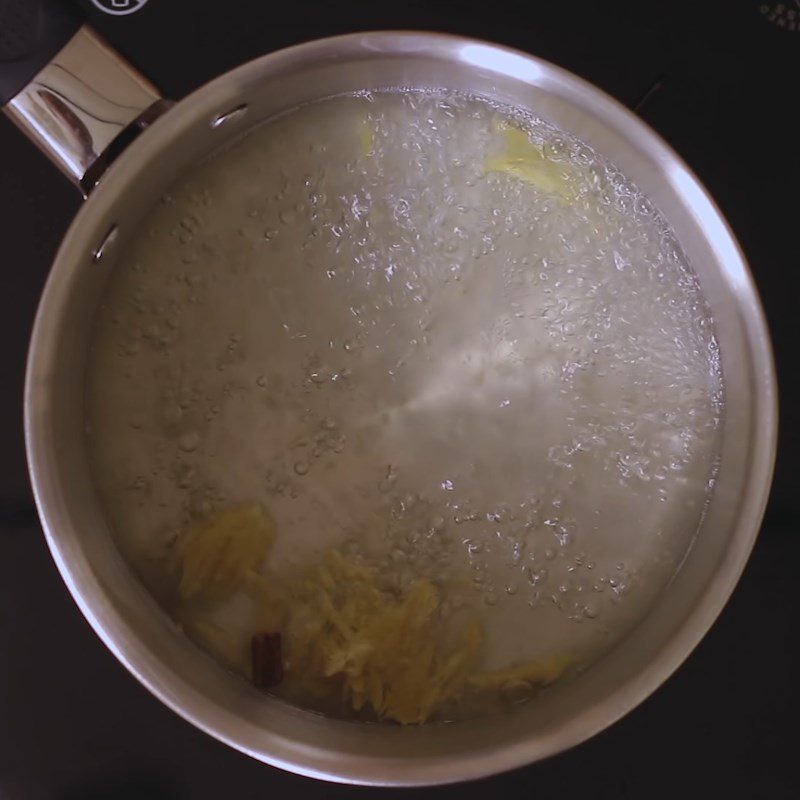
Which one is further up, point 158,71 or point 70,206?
point 158,71

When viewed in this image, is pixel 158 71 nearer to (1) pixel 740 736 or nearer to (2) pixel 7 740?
(2) pixel 7 740

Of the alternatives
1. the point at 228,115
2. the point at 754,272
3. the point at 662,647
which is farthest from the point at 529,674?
the point at 228,115

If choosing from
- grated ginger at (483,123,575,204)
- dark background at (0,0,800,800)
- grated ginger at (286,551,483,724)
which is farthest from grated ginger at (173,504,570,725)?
grated ginger at (483,123,575,204)

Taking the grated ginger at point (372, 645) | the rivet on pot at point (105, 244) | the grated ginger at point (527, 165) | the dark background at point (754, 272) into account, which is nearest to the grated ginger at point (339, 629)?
the grated ginger at point (372, 645)

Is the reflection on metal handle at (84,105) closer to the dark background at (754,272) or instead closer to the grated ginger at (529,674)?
the dark background at (754,272)

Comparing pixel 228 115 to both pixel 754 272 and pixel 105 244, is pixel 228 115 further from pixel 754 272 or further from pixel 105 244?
pixel 754 272

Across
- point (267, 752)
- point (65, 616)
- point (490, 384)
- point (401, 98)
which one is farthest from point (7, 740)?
point (401, 98)

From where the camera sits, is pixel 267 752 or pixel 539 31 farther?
pixel 539 31
